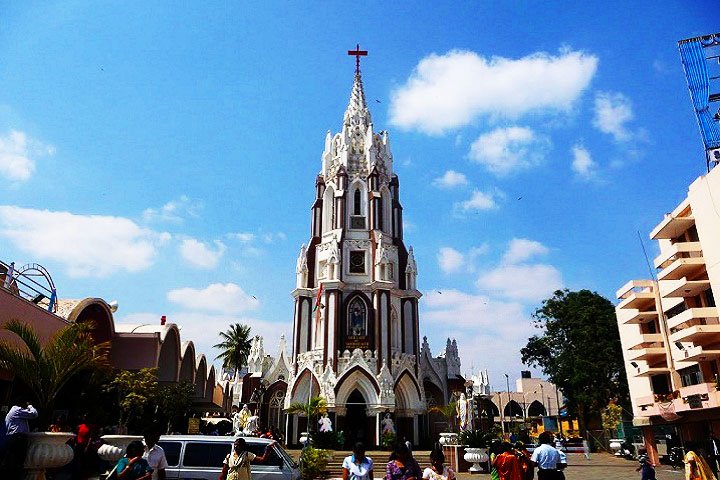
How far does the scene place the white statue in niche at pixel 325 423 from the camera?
3435 centimetres

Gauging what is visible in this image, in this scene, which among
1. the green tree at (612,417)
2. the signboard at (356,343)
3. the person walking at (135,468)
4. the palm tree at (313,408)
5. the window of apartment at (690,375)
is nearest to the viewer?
the person walking at (135,468)

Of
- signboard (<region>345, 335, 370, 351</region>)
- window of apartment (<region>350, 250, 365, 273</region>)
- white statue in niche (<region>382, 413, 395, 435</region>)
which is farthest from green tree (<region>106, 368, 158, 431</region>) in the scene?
window of apartment (<region>350, 250, 365, 273</region>)

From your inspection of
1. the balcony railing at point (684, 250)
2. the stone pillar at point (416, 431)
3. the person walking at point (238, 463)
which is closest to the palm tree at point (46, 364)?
the person walking at point (238, 463)

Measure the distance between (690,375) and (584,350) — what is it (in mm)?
12870

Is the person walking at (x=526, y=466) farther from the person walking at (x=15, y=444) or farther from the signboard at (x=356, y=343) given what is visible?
the signboard at (x=356, y=343)

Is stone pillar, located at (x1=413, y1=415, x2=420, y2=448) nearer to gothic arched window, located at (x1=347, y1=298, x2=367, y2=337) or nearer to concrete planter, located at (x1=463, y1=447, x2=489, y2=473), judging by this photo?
gothic arched window, located at (x1=347, y1=298, x2=367, y2=337)

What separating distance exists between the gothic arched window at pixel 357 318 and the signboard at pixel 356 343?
1.03 ft

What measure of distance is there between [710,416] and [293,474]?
2497cm

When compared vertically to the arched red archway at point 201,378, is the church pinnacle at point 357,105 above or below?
above

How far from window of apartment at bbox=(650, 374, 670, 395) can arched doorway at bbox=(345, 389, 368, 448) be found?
18415 mm

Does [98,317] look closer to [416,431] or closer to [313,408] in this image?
[313,408]

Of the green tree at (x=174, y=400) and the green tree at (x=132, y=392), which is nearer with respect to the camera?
the green tree at (x=132, y=392)

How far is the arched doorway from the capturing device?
121ft

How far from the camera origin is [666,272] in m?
29.5
